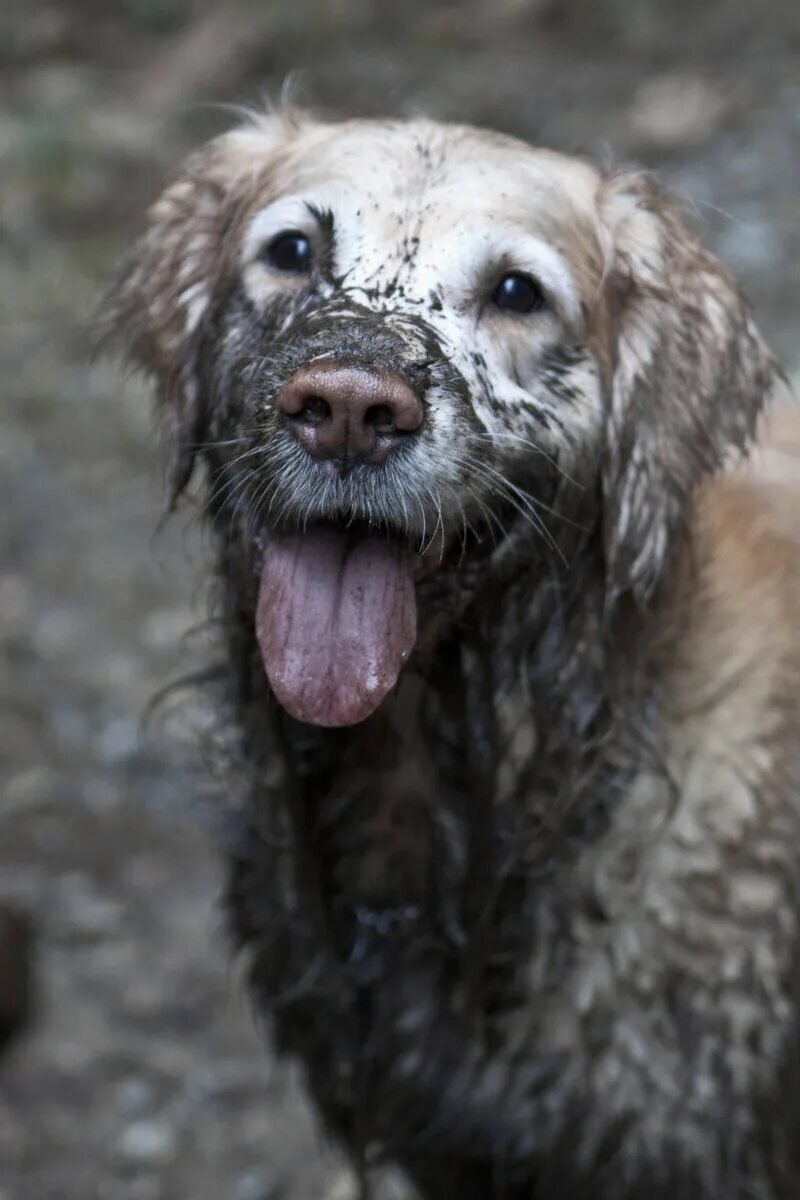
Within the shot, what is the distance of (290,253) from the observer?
2820mm

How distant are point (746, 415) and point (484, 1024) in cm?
117

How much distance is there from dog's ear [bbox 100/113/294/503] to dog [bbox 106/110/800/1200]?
0.04 ft

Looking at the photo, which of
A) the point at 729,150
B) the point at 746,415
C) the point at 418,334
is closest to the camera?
the point at 418,334

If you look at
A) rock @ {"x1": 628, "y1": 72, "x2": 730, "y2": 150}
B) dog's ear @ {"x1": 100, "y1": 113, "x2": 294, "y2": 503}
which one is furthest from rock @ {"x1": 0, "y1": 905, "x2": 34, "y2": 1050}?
rock @ {"x1": 628, "y1": 72, "x2": 730, "y2": 150}

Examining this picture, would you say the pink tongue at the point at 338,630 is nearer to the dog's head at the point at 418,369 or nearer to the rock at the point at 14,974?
the dog's head at the point at 418,369

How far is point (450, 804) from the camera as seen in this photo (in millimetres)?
2928

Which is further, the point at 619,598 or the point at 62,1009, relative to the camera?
the point at 62,1009

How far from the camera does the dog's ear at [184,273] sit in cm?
301

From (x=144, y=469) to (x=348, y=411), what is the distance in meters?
4.40

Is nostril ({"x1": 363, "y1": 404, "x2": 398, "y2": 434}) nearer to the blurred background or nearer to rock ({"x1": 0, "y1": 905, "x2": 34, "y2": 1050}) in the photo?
the blurred background

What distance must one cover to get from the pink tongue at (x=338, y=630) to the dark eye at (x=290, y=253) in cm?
53

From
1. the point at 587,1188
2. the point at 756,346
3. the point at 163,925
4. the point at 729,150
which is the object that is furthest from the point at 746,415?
the point at 729,150

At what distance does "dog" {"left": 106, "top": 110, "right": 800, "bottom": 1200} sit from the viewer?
104 inches

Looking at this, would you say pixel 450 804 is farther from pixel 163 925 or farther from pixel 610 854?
pixel 163 925
